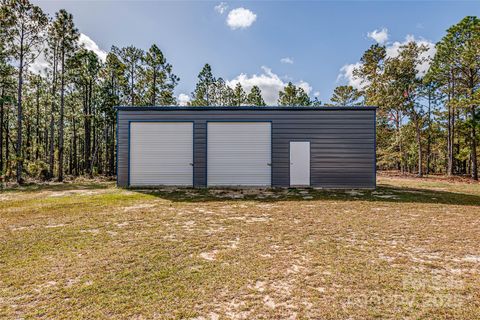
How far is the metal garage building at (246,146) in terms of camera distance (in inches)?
363

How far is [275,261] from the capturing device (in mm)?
2768

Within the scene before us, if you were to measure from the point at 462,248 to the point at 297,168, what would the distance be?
20.6 feet

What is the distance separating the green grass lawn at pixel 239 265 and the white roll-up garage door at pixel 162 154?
4.44 m

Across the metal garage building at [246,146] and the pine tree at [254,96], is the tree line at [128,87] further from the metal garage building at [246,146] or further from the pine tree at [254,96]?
the metal garage building at [246,146]

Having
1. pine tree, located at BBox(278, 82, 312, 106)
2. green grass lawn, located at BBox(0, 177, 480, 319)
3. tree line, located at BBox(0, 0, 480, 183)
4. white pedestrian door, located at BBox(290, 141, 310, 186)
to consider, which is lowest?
green grass lawn, located at BBox(0, 177, 480, 319)

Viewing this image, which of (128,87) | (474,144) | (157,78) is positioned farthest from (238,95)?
(474,144)

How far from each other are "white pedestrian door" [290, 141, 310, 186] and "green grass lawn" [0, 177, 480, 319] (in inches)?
164

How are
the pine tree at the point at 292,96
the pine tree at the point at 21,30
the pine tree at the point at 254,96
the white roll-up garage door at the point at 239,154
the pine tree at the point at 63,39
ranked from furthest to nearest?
the pine tree at the point at 254,96
the pine tree at the point at 292,96
the pine tree at the point at 63,39
the pine tree at the point at 21,30
the white roll-up garage door at the point at 239,154

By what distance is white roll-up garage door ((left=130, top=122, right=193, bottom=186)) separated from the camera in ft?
31.3

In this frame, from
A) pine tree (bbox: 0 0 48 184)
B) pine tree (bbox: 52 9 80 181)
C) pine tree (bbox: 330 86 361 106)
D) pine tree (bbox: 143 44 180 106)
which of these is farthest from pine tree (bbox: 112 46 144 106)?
pine tree (bbox: 330 86 361 106)

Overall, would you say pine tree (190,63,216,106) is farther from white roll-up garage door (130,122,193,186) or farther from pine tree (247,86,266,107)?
Answer: white roll-up garage door (130,122,193,186)

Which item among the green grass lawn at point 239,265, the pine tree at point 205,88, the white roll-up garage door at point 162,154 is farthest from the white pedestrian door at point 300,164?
the pine tree at point 205,88

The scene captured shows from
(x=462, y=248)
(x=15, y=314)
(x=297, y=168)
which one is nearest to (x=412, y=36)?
(x=297, y=168)

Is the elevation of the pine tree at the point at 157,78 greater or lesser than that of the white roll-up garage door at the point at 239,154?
greater
